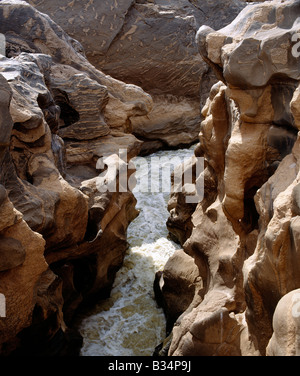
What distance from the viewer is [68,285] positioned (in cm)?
504

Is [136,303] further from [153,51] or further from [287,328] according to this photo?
[153,51]

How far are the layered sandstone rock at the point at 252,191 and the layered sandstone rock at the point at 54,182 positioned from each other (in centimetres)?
130

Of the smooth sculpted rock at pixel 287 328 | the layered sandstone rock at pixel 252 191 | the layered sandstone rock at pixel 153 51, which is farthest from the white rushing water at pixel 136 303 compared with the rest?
the smooth sculpted rock at pixel 287 328

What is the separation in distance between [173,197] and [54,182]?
2654mm

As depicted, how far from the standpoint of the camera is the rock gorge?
2795mm

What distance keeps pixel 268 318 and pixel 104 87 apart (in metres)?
4.06

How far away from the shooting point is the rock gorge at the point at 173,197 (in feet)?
9.17

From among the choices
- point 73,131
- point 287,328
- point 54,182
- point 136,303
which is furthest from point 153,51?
point 287,328

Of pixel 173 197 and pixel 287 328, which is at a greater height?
pixel 287 328

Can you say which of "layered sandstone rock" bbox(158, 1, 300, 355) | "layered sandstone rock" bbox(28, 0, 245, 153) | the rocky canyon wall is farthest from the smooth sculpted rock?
"layered sandstone rock" bbox(28, 0, 245, 153)

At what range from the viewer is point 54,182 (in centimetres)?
430

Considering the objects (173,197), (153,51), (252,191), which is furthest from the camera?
(153,51)

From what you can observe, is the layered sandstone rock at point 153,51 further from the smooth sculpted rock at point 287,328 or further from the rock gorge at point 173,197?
the smooth sculpted rock at point 287,328
